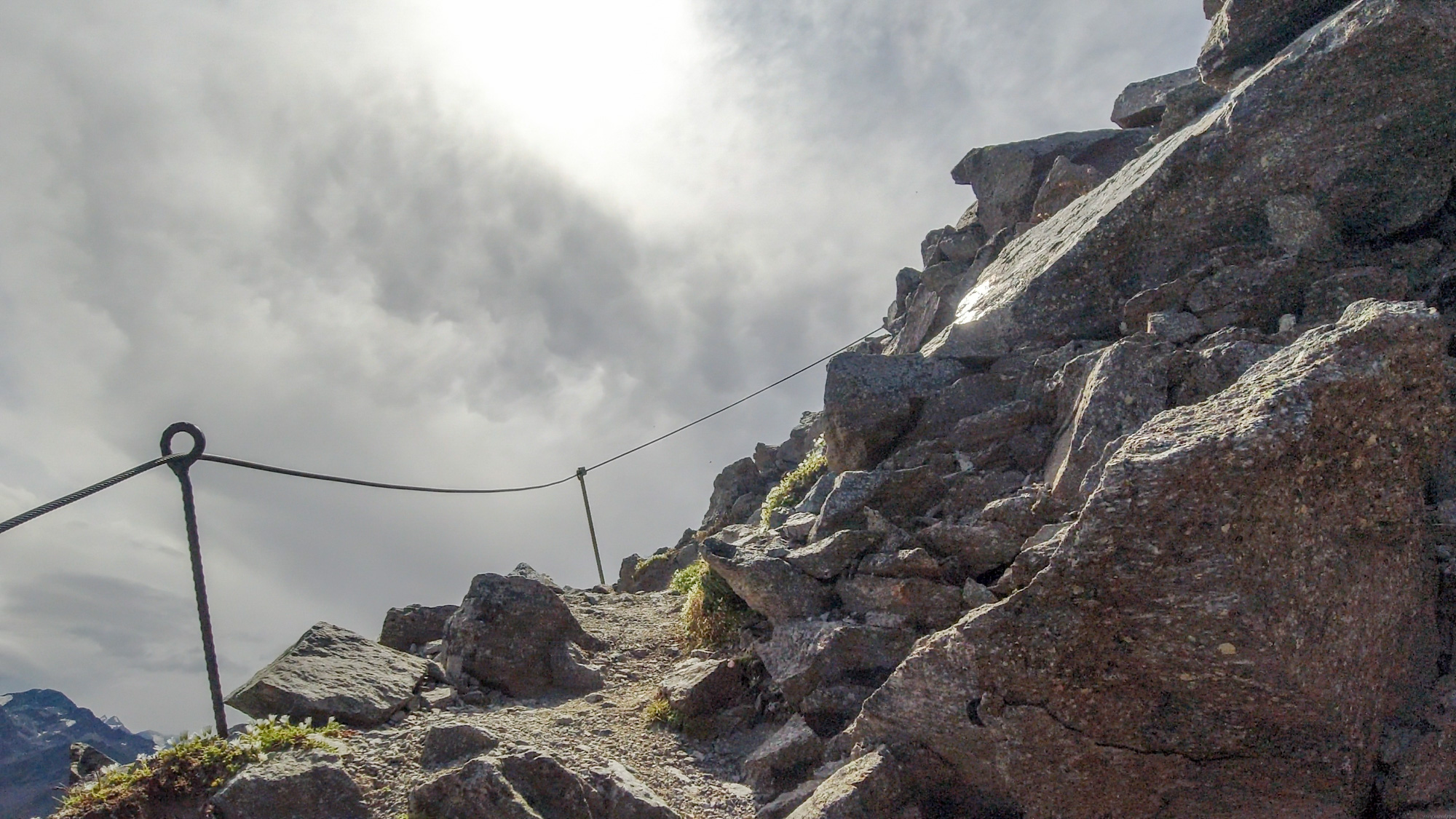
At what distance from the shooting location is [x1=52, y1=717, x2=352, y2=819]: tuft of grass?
271 inches

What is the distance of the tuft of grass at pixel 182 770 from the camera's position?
6895mm

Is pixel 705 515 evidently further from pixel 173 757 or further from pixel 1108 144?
pixel 173 757

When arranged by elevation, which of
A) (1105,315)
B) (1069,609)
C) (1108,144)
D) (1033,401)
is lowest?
(1069,609)

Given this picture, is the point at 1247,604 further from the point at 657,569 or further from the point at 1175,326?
the point at 657,569

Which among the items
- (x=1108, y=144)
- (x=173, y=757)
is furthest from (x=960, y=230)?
(x=173, y=757)

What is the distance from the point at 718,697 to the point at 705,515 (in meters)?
13.8

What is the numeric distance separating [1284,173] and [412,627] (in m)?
12.5

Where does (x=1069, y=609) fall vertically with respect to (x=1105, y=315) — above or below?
below

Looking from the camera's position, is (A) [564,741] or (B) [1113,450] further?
(A) [564,741]

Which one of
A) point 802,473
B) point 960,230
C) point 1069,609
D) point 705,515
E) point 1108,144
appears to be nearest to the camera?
point 1069,609

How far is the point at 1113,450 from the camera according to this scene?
305 inches

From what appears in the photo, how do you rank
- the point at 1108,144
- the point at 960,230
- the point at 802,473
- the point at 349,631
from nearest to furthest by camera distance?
the point at 349,631 → the point at 802,473 → the point at 1108,144 → the point at 960,230

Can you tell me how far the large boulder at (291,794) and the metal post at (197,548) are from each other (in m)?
1.09

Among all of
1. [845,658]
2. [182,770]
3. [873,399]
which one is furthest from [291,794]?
[873,399]
